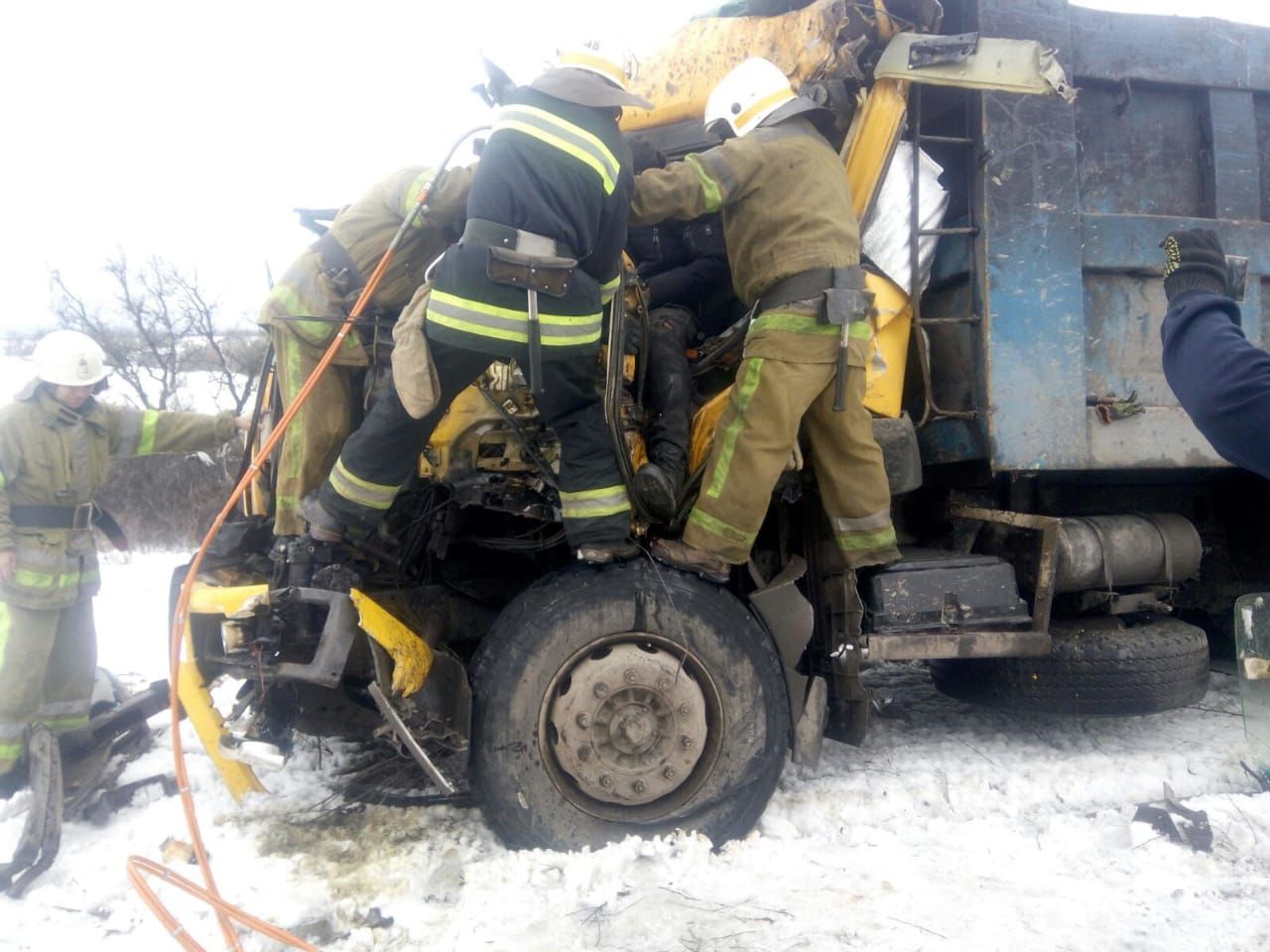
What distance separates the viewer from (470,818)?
123 inches

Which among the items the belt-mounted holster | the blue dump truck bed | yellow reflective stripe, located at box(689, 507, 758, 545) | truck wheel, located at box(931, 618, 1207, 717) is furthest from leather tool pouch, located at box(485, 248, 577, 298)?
truck wheel, located at box(931, 618, 1207, 717)

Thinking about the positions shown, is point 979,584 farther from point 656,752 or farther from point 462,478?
point 462,478

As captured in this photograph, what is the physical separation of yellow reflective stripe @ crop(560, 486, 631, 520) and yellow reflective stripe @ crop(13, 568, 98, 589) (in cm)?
242

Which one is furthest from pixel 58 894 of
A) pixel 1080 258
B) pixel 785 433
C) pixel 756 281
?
pixel 1080 258

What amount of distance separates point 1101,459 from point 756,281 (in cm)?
147

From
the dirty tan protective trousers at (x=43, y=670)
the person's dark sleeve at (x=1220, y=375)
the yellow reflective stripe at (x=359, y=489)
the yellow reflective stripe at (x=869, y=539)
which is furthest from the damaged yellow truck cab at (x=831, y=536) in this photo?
the person's dark sleeve at (x=1220, y=375)

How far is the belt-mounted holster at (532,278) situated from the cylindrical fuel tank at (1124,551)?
2.08 meters

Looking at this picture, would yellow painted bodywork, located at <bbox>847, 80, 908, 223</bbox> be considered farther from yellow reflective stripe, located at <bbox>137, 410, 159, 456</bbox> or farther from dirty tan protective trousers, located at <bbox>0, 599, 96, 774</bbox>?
dirty tan protective trousers, located at <bbox>0, 599, 96, 774</bbox>

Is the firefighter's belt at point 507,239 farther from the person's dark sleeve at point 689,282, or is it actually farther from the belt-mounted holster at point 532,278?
the person's dark sleeve at point 689,282

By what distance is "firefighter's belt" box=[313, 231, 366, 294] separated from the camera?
128 inches

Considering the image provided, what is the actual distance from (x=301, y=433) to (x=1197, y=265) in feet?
8.87

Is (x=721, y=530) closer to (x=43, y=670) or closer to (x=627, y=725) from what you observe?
(x=627, y=725)

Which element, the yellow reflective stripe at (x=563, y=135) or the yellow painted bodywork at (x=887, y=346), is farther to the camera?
the yellow painted bodywork at (x=887, y=346)

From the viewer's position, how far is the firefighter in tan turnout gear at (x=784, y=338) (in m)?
2.99
